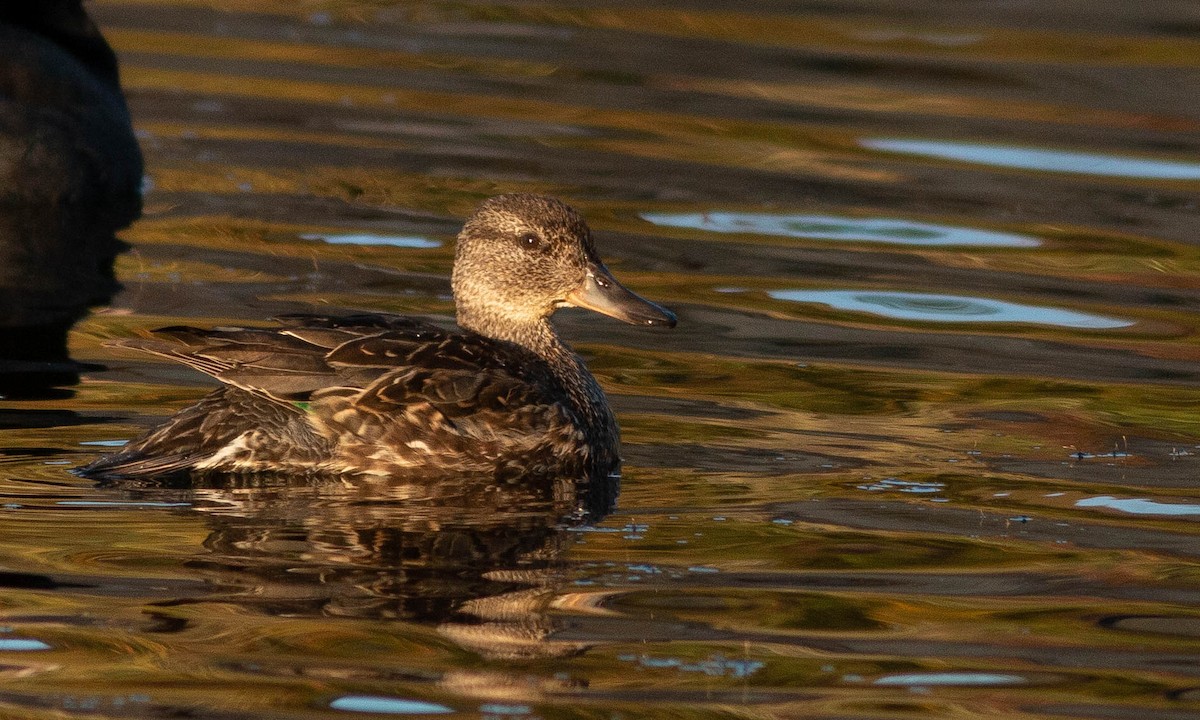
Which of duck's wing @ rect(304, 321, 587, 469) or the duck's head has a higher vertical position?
the duck's head

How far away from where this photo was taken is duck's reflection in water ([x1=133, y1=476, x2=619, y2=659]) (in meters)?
5.46

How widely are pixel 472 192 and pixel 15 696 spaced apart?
6.79 meters

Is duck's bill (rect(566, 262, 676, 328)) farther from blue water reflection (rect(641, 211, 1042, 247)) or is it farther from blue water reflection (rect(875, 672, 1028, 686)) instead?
blue water reflection (rect(641, 211, 1042, 247))

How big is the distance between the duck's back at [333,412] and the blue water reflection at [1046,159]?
6412mm

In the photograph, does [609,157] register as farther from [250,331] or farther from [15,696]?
[15,696]

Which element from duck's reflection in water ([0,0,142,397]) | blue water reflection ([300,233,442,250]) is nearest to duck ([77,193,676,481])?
duck's reflection in water ([0,0,142,397])

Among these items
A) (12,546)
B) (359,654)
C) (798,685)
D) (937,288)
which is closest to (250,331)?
(12,546)

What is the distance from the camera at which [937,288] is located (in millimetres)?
9914

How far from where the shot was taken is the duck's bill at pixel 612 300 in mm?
7469

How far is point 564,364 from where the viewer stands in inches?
290

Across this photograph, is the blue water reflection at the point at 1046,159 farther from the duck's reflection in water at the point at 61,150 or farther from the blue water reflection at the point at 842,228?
the duck's reflection in water at the point at 61,150

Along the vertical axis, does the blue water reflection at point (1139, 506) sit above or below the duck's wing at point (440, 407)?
below

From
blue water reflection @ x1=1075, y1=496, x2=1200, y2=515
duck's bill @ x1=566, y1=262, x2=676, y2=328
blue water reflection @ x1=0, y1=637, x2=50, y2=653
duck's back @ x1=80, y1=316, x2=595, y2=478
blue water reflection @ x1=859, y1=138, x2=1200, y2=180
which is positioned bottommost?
blue water reflection @ x1=0, y1=637, x2=50, y2=653

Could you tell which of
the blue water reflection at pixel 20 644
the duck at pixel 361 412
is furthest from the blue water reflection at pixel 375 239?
the blue water reflection at pixel 20 644
